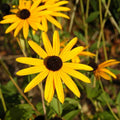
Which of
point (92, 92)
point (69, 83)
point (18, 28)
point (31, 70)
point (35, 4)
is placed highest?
point (35, 4)

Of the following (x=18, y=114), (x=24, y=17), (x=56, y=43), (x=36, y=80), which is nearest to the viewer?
(x=36, y=80)

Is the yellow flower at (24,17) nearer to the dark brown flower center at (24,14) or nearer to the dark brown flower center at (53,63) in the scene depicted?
the dark brown flower center at (24,14)

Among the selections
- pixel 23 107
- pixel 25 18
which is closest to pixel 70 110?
pixel 23 107

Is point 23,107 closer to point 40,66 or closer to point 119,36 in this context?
point 40,66

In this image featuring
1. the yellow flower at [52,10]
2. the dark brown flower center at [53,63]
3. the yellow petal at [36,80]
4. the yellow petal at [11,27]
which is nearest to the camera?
the yellow petal at [36,80]

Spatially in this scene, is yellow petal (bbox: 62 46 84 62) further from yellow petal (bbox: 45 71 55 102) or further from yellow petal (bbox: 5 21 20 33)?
yellow petal (bbox: 5 21 20 33)

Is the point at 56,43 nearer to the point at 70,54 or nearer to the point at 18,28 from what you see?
the point at 70,54

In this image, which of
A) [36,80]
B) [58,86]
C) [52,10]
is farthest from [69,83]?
[52,10]

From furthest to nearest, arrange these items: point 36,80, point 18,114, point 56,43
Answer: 1. point 18,114
2. point 56,43
3. point 36,80

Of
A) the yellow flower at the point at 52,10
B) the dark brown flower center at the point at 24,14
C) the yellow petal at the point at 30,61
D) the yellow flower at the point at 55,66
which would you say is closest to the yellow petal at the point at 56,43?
the yellow flower at the point at 55,66
